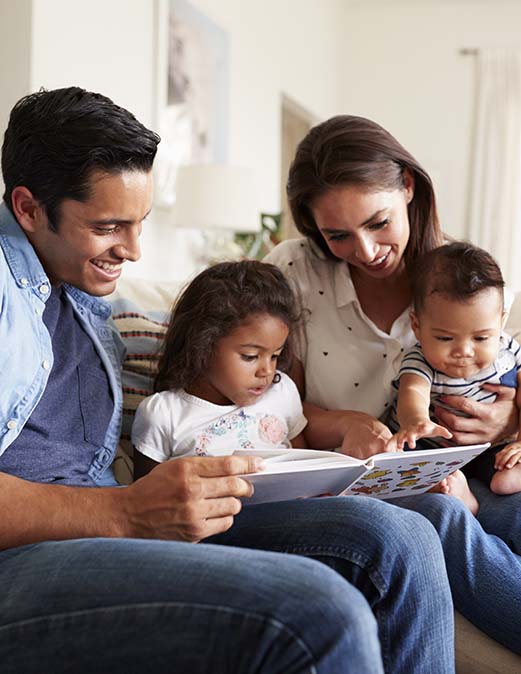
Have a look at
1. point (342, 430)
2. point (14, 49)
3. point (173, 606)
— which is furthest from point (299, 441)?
point (14, 49)

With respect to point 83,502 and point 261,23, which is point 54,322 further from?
point 261,23

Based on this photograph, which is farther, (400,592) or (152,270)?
(152,270)

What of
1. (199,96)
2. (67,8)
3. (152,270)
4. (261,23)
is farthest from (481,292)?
(261,23)

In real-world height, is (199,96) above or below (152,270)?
above

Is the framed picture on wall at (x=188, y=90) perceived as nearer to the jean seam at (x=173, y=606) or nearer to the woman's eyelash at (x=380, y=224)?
the woman's eyelash at (x=380, y=224)

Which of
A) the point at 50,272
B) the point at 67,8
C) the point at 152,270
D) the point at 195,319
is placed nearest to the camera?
the point at 50,272

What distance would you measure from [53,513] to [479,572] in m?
0.72

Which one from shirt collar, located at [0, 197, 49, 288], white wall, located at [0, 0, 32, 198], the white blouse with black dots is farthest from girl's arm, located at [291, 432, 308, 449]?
white wall, located at [0, 0, 32, 198]

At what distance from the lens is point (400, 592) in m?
1.22

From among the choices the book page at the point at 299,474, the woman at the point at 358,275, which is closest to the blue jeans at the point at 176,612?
the book page at the point at 299,474

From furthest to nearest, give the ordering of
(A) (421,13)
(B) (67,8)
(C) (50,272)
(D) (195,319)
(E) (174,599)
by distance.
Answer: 1. (A) (421,13)
2. (B) (67,8)
3. (D) (195,319)
4. (C) (50,272)
5. (E) (174,599)

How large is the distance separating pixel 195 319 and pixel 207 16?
10.0ft

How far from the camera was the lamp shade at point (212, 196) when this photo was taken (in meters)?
3.75

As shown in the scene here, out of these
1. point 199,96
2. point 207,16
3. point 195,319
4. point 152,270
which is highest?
point 207,16
